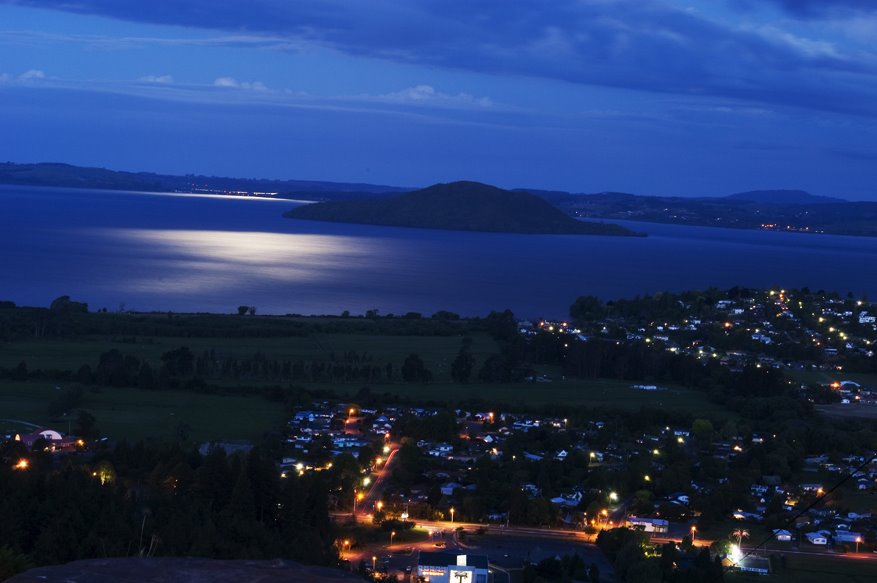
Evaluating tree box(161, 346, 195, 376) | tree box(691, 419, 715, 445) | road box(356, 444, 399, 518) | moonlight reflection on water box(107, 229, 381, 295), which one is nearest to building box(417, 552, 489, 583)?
road box(356, 444, 399, 518)

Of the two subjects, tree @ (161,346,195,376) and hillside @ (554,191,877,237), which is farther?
hillside @ (554,191,877,237)

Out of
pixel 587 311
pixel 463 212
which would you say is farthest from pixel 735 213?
pixel 587 311

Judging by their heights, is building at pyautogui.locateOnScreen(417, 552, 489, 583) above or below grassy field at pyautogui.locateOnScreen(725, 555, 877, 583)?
above

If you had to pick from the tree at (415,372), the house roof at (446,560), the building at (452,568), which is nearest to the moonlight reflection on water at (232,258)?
the tree at (415,372)

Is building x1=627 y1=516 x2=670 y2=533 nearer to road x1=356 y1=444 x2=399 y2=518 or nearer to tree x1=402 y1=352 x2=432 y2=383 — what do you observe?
road x1=356 y1=444 x2=399 y2=518

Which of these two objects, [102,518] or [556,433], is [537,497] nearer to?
[556,433]

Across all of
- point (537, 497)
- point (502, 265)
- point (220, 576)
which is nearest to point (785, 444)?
point (537, 497)
